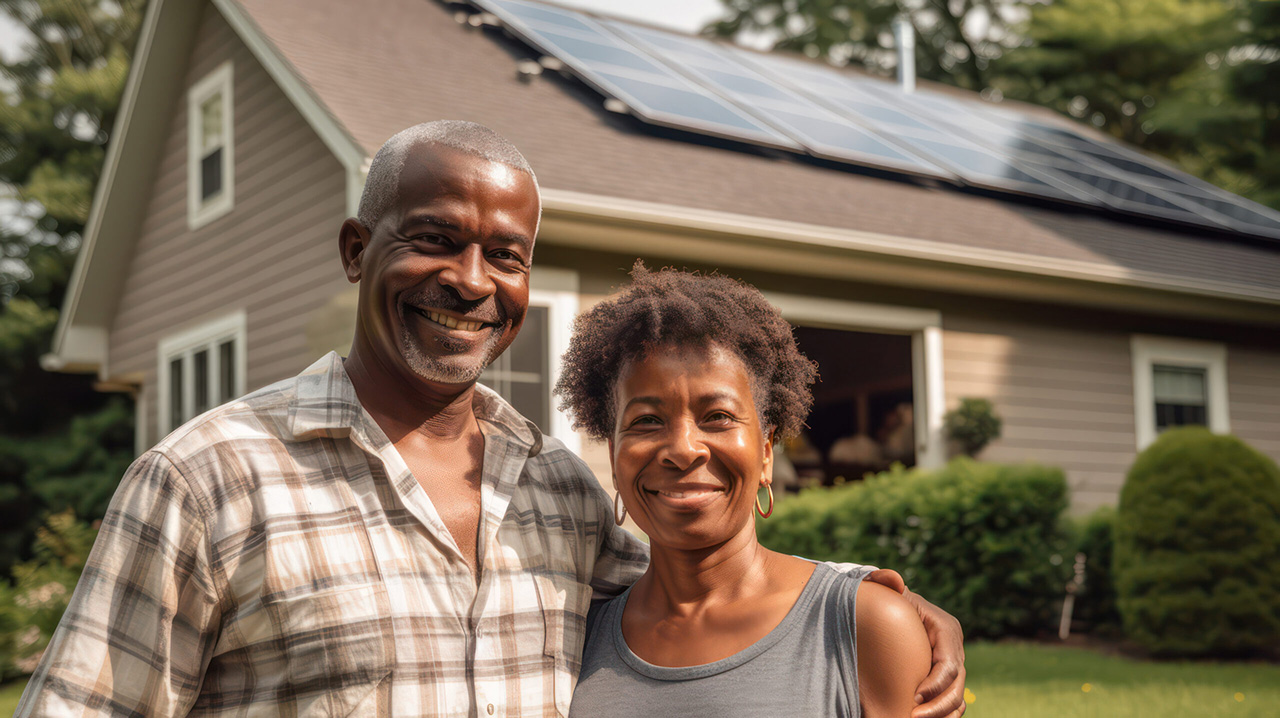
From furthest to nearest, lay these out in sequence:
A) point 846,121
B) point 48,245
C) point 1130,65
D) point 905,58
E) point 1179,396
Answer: point 1130,65
point 48,245
point 905,58
point 846,121
point 1179,396

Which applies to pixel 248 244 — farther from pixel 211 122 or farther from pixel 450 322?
pixel 450 322

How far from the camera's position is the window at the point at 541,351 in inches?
306

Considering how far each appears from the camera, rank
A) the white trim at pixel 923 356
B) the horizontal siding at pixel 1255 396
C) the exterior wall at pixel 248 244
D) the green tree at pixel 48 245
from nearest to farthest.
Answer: the exterior wall at pixel 248 244 → the white trim at pixel 923 356 → the horizontal siding at pixel 1255 396 → the green tree at pixel 48 245

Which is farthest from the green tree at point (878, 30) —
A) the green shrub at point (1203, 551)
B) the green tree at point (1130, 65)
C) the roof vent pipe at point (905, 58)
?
the green shrub at point (1203, 551)

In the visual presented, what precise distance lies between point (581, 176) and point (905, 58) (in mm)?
9463

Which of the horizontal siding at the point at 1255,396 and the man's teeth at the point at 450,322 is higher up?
the horizontal siding at the point at 1255,396

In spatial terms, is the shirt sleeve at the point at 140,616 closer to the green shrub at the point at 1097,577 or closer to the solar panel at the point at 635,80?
the solar panel at the point at 635,80

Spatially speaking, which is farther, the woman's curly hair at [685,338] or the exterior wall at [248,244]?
the exterior wall at [248,244]

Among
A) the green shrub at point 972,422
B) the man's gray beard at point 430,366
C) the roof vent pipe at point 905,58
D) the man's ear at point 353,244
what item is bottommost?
the man's gray beard at point 430,366

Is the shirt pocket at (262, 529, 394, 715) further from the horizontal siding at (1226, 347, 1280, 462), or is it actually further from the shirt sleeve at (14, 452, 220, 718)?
the horizontal siding at (1226, 347, 1280, 462)

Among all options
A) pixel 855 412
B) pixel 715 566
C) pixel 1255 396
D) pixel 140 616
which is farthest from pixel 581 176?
pixel 1255 396

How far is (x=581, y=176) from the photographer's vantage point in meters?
7.92

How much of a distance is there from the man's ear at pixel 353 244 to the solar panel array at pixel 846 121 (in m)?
6.95

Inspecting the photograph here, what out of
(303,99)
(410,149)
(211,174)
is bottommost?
(410,149)
